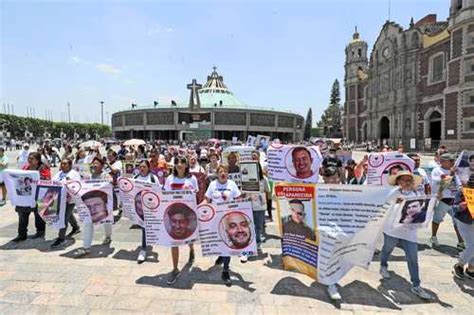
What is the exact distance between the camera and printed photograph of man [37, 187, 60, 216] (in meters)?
6.66

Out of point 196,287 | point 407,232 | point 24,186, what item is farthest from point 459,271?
point 24,186

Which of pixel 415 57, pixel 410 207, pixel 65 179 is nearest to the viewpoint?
pixel 410 207

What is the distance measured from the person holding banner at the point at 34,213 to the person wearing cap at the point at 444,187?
7.73 metres

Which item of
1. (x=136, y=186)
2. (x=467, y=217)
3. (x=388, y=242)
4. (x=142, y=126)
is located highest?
(x=142, y=126)

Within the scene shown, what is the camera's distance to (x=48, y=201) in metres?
6.68

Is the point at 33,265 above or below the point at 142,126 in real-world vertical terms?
below

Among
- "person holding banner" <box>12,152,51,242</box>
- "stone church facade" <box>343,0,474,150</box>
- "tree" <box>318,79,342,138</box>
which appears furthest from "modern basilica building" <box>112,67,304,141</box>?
"person holding banner" <box>12,152,51,242</box>

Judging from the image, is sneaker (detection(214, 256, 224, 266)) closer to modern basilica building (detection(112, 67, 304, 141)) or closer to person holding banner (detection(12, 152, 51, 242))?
person holding banner (detection(12, 152, 51, 242))

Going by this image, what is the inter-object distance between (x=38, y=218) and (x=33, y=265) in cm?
186

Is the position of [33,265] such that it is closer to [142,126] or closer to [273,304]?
[273,304]

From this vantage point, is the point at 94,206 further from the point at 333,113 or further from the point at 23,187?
the point at 333,113

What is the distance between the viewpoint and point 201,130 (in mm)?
75562

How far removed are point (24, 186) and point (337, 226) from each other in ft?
19.6


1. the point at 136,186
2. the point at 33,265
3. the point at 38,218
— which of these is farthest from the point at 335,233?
the point at 38,218
